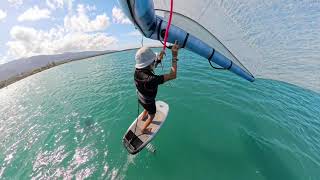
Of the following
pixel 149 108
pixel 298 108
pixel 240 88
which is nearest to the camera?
pixel 149 108

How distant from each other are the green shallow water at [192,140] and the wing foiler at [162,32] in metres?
4.63

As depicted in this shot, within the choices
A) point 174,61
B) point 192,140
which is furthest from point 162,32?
point 192,140

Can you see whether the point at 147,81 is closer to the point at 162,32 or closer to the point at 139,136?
the point at 162,32

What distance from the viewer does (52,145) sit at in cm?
1146

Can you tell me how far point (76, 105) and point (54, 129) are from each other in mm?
4574

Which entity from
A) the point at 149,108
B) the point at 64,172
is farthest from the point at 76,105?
the point at 149,108

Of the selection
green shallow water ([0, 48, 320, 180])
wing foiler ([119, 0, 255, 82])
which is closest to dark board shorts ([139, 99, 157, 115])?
wing foiler ([119, 0, 255, 82])

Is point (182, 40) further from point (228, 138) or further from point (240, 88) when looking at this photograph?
point (240, 88)

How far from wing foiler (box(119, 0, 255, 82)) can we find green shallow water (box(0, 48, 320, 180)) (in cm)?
463

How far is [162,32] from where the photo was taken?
11.8ft

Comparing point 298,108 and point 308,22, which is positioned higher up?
point 308,22

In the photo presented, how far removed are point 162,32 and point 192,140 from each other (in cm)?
696

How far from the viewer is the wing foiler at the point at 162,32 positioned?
93.7 inches

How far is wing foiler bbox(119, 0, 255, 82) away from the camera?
7.80 feet
